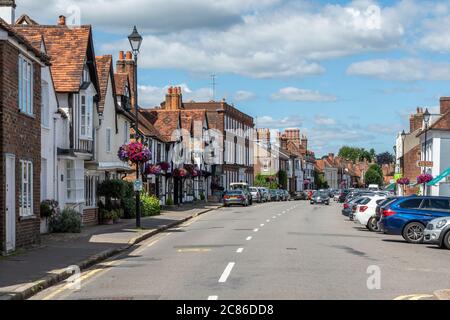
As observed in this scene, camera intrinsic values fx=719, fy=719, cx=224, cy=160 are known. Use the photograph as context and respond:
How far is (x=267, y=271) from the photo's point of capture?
15.3 metres

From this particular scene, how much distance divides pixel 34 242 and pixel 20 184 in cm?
223

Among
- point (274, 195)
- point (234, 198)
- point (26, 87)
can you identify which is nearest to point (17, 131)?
point (26, 87)

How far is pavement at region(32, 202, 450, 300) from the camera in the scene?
40.4 ft

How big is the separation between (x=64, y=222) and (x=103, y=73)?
11.5m

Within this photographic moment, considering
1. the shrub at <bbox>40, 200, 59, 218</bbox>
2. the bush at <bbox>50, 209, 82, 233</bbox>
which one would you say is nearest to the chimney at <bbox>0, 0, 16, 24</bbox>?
the shrub at <bbox>40, 200, 59, 218</bbox>

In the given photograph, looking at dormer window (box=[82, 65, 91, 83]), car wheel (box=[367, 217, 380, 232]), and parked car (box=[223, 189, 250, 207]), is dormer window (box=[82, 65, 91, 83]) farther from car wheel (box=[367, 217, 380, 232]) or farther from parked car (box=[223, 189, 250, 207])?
parked car (box=[223, 189, 250, 207])

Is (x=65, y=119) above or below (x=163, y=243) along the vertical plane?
above

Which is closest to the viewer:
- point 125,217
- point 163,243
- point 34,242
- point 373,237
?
point 34,242

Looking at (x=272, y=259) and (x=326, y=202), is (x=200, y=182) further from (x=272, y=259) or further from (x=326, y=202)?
(x=272, y=259)

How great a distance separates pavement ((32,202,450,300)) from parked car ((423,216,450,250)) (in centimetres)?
36
